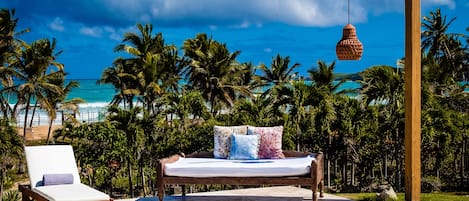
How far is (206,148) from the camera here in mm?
9211

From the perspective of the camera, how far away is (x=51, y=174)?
571 centimetres

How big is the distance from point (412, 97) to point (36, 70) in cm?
2280

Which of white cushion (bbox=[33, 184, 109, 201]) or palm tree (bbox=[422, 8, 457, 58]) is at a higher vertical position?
palm tree (bbox=[422, 8, 457, 58])

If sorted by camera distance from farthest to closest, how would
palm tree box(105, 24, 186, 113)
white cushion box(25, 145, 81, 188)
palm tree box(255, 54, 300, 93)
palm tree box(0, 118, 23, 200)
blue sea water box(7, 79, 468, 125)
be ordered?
blue sea water box(7, 79, 468, 125)
palm tree box(255, 54, 300, 93)
palm tree box(105, 24, 186, 113)
palm tree box(0, 118, 23, 200)
white cushion box(25, 145, 81, 188)

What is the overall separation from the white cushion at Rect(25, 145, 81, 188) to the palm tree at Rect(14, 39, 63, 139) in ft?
68.4

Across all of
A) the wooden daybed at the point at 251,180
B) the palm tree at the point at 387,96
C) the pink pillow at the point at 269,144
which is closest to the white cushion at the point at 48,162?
the wooden daybed at the point at 251,180

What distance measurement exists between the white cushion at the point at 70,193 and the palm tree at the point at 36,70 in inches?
846

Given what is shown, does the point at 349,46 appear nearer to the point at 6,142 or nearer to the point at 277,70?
the point at 6,142

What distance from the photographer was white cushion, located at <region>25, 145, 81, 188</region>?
581 cm

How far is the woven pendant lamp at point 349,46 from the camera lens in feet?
20.2

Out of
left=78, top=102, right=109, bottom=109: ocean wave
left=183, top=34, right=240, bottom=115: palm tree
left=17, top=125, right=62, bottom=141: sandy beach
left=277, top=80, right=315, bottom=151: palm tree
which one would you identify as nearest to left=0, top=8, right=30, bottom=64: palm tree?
left=17, top=125, right=62, bottom=141: sandy beach

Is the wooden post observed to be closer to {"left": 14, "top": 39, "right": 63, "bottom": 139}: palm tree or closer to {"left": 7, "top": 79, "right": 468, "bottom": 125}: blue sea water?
{"left": 14, "top": 39, "right": 63, "bottom": 139}: palm tree

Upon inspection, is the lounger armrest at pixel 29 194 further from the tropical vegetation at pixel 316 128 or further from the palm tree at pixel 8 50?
the palm tree at pixel 8 50

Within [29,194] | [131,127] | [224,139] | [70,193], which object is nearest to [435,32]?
[131,127]
